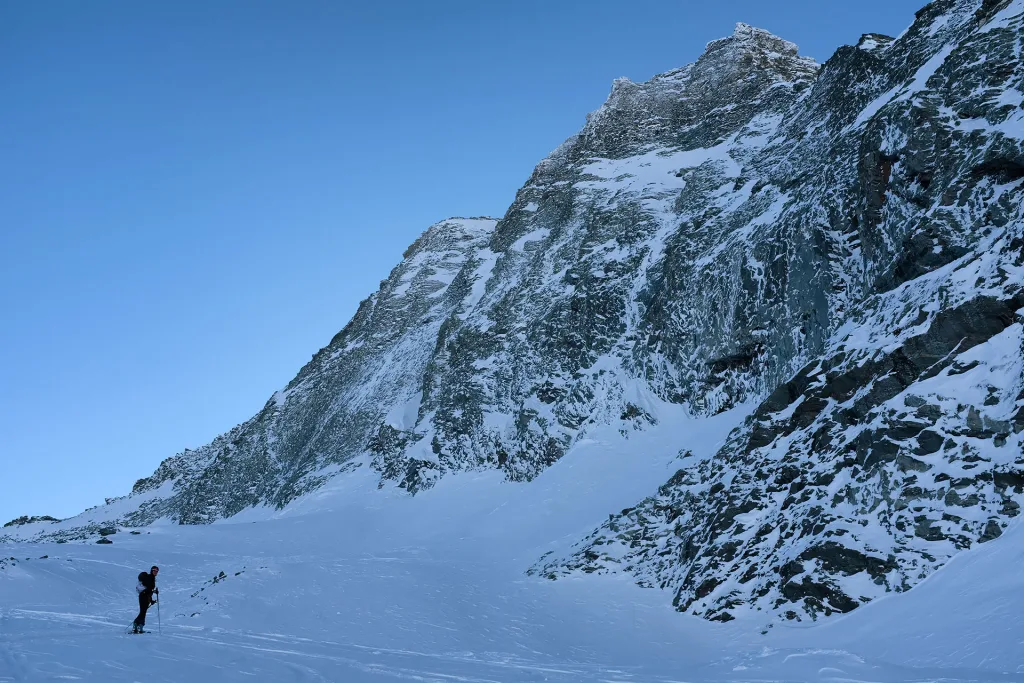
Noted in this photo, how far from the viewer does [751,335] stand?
3847 cm

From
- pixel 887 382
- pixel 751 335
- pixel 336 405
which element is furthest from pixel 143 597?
pixel 336 405

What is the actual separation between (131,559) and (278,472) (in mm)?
40057

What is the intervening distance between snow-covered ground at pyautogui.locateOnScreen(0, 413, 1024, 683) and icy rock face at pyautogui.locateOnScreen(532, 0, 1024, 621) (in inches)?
53.6

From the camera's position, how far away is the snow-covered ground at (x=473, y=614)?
38.9 ft

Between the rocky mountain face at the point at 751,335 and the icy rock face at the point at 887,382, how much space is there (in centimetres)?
9

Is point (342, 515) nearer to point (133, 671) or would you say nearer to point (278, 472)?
point (278, 472)

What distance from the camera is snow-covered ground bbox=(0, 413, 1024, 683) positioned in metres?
11.9

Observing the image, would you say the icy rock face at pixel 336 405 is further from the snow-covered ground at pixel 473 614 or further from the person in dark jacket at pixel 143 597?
the person in dark jacket at pixel 143 597

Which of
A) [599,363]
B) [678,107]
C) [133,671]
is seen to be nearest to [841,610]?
[133,671]

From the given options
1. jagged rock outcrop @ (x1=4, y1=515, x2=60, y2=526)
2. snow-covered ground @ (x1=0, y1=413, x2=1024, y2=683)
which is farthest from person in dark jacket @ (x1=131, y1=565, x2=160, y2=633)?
jagged rock outcrop @ (x1=4, y1=515, x2=60, y2=526)

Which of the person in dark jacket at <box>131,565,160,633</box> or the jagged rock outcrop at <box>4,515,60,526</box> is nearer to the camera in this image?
the person in dark jacket at <box>131,565,160,633</box>

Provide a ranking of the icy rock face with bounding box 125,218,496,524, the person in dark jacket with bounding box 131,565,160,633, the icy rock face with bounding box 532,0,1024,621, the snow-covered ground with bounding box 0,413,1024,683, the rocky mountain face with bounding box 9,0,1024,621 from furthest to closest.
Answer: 1. the icy rock face with bounding box 125,218,496,524
2. the rocky mountain face with bounding box 9,0,1024,621
3. the icy rock face with bounding box 532,0,1024,621
4. the person in dark jacket with bounding box 131,565,160,633
5. the snow-covered ground with bounding box 0,413,1024,683

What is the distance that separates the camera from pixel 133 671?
9.42 m

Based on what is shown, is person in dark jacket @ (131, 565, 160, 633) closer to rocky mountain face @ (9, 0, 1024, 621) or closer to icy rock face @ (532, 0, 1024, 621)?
icy rock face @ (532, 0, 1024, 621)
